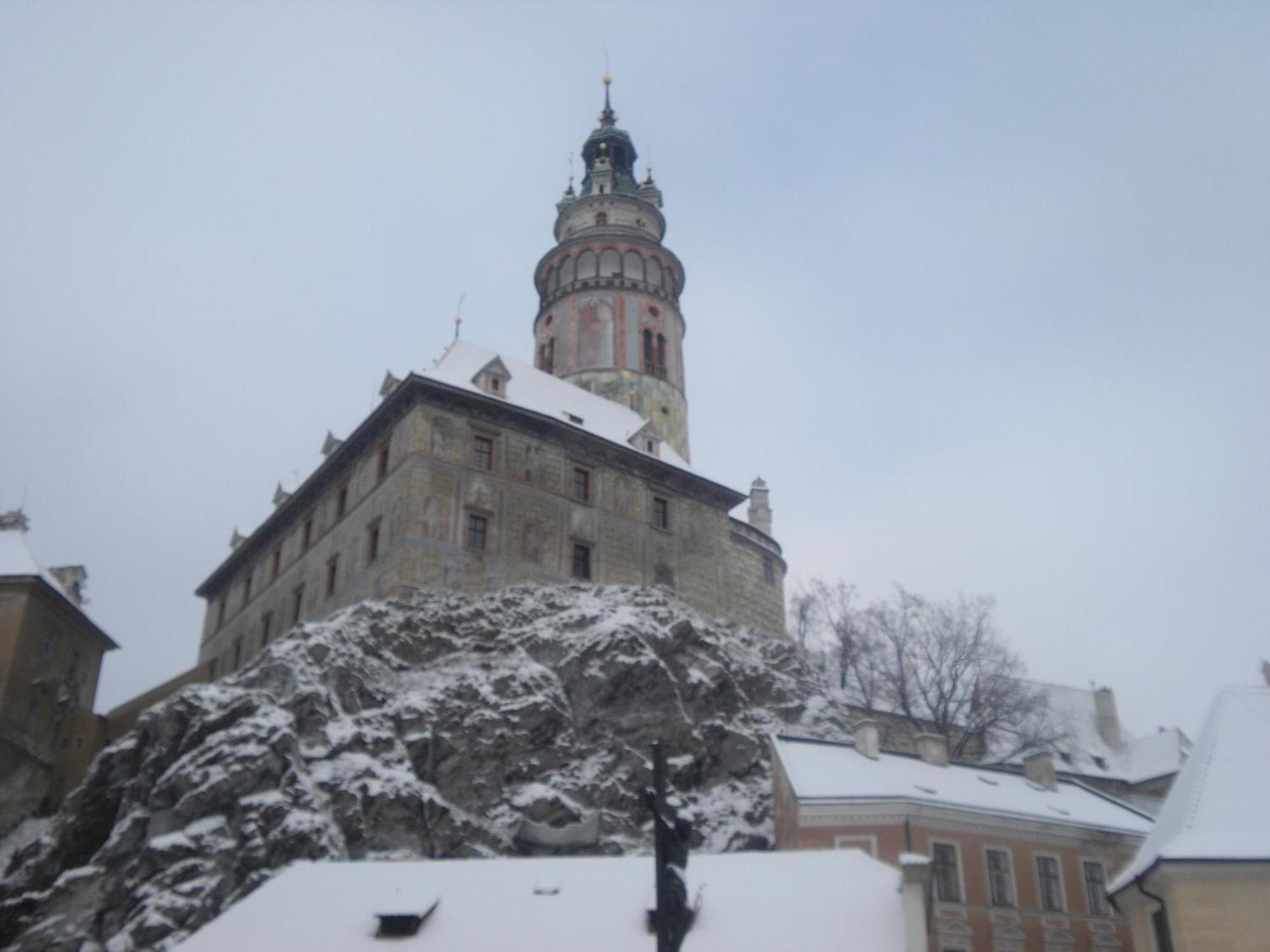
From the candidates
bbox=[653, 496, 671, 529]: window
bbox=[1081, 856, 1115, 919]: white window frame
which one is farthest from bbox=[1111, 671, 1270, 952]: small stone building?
bbox=[653, 496, 671, 529]: window

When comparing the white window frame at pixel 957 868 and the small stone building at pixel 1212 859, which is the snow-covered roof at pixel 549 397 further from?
the small stone building at pixel 1212 859

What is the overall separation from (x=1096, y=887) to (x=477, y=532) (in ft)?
67.0

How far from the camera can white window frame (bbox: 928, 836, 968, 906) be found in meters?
27.1

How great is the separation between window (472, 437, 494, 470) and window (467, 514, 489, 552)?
1772 millimetres

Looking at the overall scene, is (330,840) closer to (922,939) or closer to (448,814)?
(448,814)

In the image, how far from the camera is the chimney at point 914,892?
1978cm

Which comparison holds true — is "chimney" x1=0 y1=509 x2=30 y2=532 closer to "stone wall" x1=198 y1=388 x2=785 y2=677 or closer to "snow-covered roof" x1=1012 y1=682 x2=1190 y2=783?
"stone wall" x1=198 y1=388 x2=785 y2=677

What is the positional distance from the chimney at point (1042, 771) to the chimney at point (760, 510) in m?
19.7

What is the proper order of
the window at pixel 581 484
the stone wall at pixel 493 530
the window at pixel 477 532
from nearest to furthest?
the stone wall at pixel 493 530
the window at pixel 477 532
the window at pixel 581 484

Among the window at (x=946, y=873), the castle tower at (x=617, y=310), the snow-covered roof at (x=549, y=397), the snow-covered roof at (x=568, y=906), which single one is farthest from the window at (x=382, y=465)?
the window at (x=946, y=873)

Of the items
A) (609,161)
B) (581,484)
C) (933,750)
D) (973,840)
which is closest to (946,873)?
(973,840)

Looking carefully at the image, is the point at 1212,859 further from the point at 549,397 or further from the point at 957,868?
the point at 549,397

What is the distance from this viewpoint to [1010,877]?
28188 mm

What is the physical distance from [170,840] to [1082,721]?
133ft
